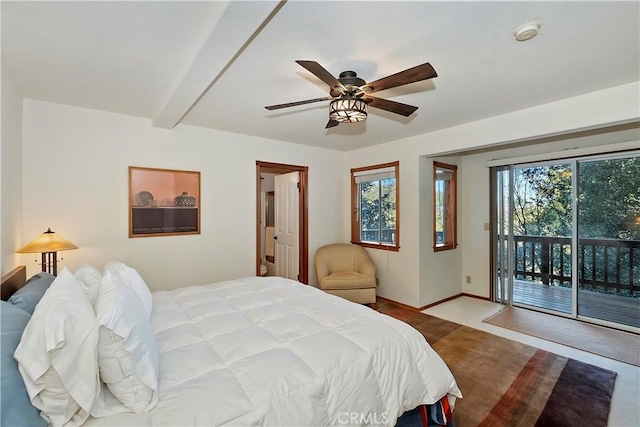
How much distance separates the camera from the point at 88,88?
7.89 feet

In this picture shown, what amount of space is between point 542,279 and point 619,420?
2.54m

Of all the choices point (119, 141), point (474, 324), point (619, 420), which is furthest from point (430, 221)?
point (119, 141)

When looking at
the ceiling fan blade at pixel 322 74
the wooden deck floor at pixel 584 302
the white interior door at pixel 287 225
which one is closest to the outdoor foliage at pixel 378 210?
the white interior door at pixel 287 225

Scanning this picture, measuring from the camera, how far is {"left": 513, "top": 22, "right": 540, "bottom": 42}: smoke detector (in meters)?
1.61

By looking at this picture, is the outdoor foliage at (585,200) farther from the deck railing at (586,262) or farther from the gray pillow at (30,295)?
the gray pillow at (30,295)

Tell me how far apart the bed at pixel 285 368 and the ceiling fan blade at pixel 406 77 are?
4.92ft

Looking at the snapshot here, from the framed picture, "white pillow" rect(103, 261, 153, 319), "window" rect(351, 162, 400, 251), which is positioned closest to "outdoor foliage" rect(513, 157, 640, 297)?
"window" rect(351, 162, 400, 251)

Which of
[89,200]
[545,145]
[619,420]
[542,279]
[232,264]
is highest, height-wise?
[545,145]

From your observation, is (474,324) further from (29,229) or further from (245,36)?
(29,229)

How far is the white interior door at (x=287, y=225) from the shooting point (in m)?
4.63

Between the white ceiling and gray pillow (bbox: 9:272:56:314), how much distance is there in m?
1.43

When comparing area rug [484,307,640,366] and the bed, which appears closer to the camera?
the bed

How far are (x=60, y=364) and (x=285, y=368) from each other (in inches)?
33.1

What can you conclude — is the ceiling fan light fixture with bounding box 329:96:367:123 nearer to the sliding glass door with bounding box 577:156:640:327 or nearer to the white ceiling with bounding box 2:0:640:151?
the white ceiling with bounding box 2:0:640:151
